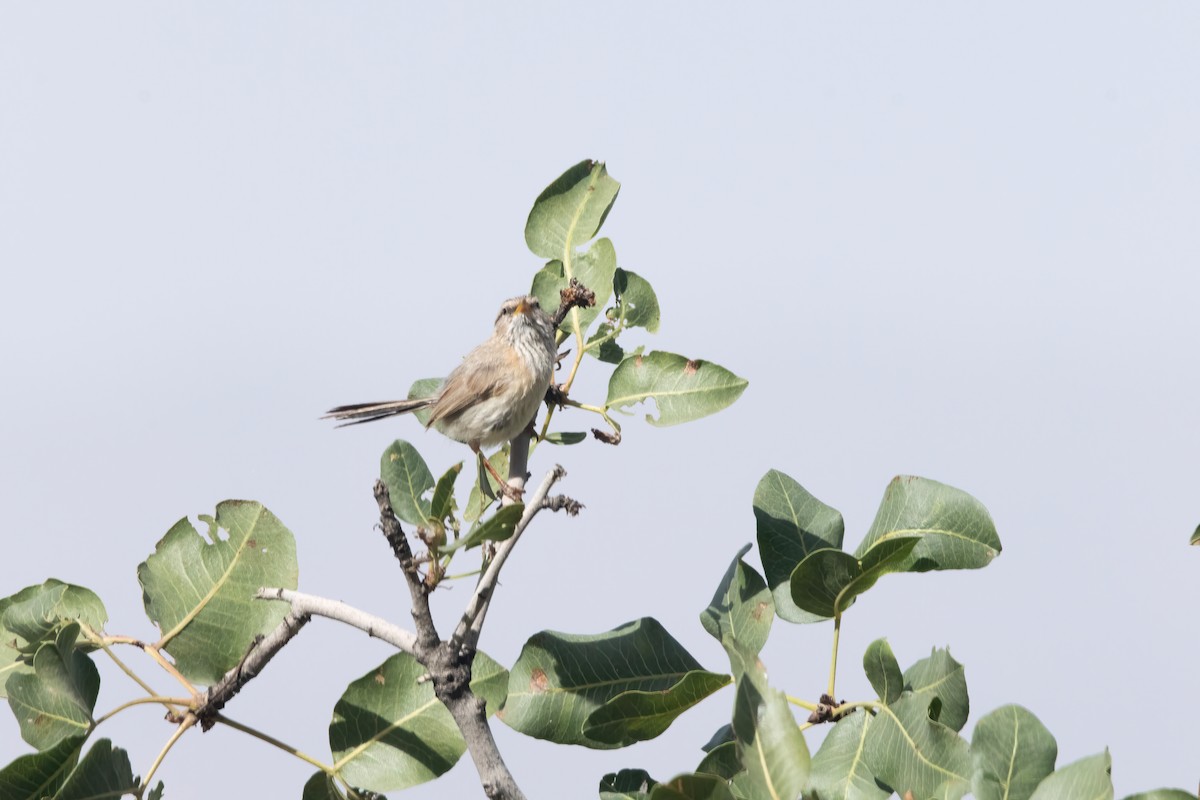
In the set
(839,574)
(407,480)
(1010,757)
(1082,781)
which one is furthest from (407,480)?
(1082,781)

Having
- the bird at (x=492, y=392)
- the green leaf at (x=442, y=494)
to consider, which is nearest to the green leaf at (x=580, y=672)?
the green leaf at (x=442, y=494)

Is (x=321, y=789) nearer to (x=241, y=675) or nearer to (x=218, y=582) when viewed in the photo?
(x=241, y=675)

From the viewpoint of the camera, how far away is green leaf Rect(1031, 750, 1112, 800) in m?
2.42

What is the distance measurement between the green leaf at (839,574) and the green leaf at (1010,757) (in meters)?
0.40

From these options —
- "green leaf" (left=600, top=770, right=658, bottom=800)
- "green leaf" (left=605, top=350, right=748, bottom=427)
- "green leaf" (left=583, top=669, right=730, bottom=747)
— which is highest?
"green leaf" (left=605, top=350, right=748, bottom=427)

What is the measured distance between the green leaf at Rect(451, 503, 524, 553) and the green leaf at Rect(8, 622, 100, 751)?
3.71 ft

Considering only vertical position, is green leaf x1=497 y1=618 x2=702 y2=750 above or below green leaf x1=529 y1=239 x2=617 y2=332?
below

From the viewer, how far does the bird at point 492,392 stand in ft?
16.2

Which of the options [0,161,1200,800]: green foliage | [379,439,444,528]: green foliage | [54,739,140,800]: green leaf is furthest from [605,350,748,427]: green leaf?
[54,739,140,800]: green leaf

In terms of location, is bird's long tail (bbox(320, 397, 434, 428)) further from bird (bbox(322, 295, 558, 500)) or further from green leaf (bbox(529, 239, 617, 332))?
green leaf (bbox(529, 239, 617, 332))

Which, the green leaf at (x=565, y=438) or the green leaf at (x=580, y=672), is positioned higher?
the green leaf at (x=565, y=438)

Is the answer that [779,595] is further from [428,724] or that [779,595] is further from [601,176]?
[601,176]

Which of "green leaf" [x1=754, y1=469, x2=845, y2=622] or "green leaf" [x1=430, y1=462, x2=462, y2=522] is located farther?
"green leaf" [x1=754, y1=469, x2=845, y2=622]

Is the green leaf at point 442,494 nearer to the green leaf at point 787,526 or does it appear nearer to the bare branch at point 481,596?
the bare branch at point 481,596
